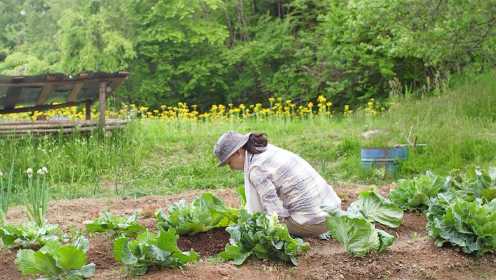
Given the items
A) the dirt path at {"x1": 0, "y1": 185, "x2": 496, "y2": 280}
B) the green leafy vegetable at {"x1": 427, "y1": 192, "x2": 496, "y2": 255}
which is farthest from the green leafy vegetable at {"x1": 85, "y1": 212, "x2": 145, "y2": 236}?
the green leafy vegetable at {"x1": 427, "y1": 192, "x2": 496, "y2": 255}

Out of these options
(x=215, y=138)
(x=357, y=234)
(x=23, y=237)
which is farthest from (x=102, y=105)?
(x=357, y=234)

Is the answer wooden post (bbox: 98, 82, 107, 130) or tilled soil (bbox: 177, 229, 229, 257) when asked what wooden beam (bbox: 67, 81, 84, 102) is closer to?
wooden post (bbox: 98, 82, 107, 130)

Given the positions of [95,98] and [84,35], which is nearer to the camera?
[95,98]

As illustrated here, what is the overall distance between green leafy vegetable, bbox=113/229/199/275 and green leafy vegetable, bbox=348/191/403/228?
6.08ft

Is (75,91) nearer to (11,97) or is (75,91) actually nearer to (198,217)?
(11,97)

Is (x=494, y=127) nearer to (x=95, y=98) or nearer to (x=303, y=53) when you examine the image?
(x=95, y=98)

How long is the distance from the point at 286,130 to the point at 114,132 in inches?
123

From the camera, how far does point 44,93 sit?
1210 centimetres

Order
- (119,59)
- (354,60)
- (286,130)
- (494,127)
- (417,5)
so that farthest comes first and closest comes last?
(119,59)
(354,60)
(286,130)
(417,5)
(494,127)

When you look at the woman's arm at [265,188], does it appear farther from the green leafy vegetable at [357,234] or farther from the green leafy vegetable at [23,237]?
the green leafy vegetable at [23,237]

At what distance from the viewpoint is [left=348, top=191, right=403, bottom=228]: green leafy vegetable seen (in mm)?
6051

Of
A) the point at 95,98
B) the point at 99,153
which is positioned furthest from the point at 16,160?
the point at 95,98

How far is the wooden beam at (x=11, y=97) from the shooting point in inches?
459

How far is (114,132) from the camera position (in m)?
12.2
